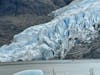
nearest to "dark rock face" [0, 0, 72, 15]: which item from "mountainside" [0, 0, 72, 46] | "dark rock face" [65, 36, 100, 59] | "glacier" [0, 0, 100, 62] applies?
"mountainside" [0, 0, 72, 46]

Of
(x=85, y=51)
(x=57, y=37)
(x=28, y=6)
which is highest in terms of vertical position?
(x=28, y=6)

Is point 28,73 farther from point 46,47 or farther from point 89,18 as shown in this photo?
point 89,18

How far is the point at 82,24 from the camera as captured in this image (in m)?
46.0

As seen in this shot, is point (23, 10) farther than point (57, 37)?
Yes

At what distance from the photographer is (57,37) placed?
44062mm

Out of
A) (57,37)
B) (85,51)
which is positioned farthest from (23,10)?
(57,37)

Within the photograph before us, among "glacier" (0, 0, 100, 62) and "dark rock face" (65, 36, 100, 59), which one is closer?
"glacier" (0, 0, 100, 62)

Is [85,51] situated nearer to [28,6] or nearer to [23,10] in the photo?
[23,10]

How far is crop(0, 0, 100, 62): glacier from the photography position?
4300 cm

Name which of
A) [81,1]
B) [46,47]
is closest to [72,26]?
[46,47]

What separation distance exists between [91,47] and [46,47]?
7.94 m

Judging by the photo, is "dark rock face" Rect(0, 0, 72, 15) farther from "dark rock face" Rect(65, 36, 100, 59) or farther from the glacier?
"dark rock face" Rect(65, 36, 100, 59)

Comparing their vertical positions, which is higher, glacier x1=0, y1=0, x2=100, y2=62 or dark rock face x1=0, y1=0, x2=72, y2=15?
dark rock face x1=0, y1=0, x2=72, y2=15

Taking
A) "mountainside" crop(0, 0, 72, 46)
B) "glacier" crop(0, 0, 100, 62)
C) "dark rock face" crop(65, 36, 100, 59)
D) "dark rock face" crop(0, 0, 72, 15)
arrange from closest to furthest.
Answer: "glacier" crop(0, 0, 100, 62) → "dark rock face" crop(65, 36, 100, 59) → "mountainside" crop(0, 0, 72, 46) → "dark rock face" crop(0, 0, 72, 15)
